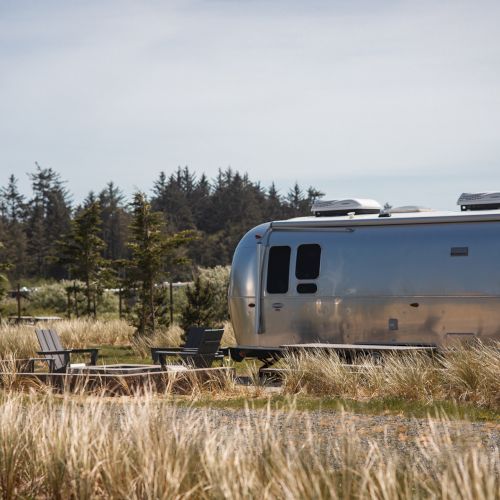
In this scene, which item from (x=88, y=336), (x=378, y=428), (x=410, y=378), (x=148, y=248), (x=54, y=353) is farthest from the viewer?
(x=148, y=248)

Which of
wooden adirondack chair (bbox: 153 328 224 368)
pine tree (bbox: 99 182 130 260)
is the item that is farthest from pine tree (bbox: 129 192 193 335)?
pine tree (bbox: 99 182 130 260)

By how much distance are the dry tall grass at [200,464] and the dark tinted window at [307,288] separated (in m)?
7.72

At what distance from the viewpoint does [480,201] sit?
1500cm

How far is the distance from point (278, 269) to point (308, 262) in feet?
1.64

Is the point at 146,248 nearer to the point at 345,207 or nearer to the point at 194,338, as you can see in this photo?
the point at 345,207

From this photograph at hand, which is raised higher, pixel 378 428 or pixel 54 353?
pixel 54 353

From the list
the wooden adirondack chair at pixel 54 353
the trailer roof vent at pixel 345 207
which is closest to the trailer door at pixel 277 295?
the trailer roof vent at pixel 345 207

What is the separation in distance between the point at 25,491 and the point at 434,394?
18.9 ft

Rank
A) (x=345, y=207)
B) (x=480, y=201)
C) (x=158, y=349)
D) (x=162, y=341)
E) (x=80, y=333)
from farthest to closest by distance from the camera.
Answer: (x=80, y=333), (x=162, y=341), (x=345, y=207), (x=480, y=201), (x=158, y=349)

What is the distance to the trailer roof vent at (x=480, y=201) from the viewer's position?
1493 centimetres

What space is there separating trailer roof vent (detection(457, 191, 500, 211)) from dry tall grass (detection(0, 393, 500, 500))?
791cm

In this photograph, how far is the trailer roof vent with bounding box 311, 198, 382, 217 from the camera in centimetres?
1603

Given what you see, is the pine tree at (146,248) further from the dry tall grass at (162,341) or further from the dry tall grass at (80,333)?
the dry tall grass at (162,341)

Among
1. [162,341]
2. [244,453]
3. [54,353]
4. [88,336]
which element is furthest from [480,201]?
[88,336]
